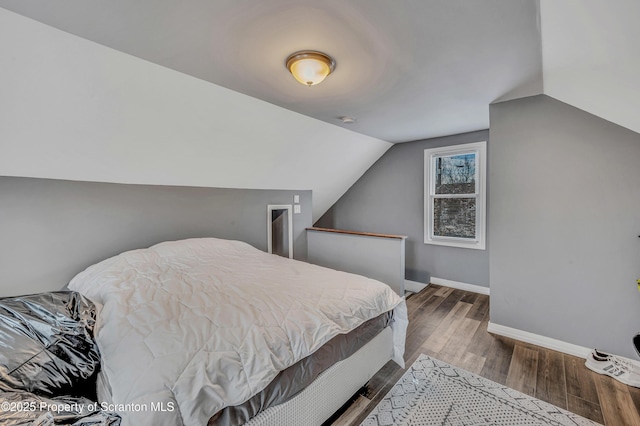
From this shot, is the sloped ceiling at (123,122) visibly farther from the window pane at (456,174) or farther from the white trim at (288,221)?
the window pane at (456,174)

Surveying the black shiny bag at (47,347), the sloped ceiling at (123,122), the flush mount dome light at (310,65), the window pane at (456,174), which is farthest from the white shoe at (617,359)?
the black shiny bag at (47,347)

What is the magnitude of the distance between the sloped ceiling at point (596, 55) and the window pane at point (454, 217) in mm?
1828

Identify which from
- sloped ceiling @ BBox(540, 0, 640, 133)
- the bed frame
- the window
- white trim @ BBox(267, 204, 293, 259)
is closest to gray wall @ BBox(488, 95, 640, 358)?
sloped ceiling @ BBox(540, 0, 640, 133)

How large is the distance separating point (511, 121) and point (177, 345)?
303cm

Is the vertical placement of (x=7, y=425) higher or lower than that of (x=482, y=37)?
lower

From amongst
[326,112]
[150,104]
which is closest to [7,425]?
[150,104]

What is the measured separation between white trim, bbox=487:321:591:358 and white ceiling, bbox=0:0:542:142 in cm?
212

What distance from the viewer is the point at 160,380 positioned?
0.99m

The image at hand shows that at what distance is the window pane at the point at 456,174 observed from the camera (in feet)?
12.1

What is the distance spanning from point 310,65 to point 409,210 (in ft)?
10.1

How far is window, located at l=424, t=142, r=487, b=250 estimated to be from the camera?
360cm

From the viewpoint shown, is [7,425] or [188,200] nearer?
[7,425]

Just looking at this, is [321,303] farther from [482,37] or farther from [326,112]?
[326,112]

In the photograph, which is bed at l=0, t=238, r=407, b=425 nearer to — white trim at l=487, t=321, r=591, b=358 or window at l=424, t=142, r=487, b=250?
white trim at l=487, t=321, r=591, b=358
